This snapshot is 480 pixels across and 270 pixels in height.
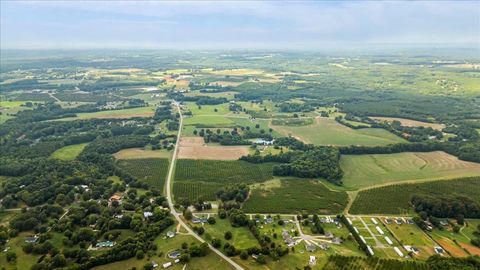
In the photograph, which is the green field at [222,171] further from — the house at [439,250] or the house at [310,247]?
the house at [439,250]

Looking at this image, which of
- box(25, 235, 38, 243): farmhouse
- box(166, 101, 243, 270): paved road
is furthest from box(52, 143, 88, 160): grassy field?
box(25, 235, 38, 243): farmhouse

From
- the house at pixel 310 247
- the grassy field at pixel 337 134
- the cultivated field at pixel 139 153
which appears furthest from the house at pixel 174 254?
the grassy field at pixel 337 134

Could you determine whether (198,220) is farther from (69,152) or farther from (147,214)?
(69,152)

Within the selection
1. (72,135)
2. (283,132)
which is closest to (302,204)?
(283,132)

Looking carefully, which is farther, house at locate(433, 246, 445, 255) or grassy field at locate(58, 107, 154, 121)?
grassy field at locate(58, 107, 154, 121)

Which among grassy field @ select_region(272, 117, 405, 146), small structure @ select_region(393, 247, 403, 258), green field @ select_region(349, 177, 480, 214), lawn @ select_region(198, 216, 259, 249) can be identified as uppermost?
grassy field @ select_region(272, 117, 405, 146)

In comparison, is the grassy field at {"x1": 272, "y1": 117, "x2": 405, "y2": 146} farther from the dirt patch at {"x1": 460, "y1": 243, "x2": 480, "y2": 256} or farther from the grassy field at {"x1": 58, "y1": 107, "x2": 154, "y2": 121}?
the grassy field at {"x1": 58, "y1": 107, "x2": 154, "y2": 121}

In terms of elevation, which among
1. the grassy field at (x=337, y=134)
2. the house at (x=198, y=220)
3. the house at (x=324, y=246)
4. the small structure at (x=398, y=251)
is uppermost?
the grassy field at (x=337, y=134)
